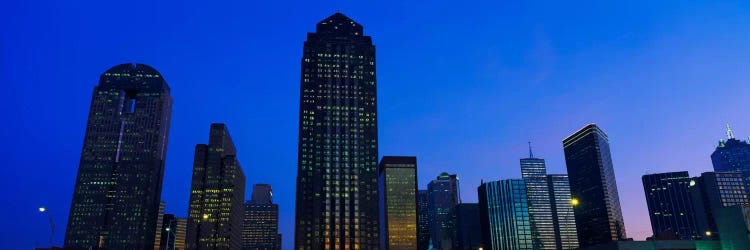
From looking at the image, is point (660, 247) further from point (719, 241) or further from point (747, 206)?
point (747, 206)

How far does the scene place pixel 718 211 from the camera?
95125 millimetres

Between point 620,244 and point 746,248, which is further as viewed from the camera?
point 620,244

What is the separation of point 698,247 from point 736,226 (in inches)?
355

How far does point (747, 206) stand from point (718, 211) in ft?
19.9

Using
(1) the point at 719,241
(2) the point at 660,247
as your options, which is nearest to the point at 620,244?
(2) the point at 660,247

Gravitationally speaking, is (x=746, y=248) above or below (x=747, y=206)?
below

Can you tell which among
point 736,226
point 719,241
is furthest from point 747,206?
point 719,241

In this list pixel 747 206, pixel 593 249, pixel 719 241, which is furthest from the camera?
pixel 593 249

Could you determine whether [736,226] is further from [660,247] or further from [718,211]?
[660,247]

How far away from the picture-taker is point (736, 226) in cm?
9175

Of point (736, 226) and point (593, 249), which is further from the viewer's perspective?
point (593, 249)

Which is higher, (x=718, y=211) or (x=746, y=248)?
(x=718, y=211)

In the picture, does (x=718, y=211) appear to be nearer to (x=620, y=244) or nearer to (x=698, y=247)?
(x=698, y=247)

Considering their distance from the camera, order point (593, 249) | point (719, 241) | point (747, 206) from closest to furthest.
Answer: point (747, 206)
point (719, 241)
point (593, 249)
